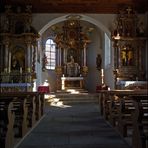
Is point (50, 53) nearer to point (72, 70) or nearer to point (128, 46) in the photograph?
point (72, 70)

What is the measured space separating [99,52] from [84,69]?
6.10 ft

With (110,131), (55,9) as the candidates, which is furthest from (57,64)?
(110,131)

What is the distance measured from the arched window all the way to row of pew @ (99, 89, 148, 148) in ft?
43.5

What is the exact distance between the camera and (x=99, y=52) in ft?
71.9

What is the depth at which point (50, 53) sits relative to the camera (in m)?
22.4

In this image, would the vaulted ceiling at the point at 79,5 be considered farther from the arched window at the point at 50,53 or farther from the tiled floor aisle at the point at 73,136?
the tiled floor aisle at the point at 73,136

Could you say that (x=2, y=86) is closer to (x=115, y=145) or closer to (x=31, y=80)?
(x=31, y=80)

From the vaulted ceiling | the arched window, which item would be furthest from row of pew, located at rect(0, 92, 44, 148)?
the arched window

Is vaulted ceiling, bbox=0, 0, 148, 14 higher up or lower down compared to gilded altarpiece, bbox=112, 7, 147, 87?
higher up

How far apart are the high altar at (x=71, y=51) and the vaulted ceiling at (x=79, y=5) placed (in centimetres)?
533

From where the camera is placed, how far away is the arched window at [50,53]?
22.2 meters

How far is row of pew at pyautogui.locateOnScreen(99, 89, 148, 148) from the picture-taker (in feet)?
15.1

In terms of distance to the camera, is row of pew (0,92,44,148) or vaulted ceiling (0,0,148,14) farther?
vaulted ceiling (0,0,148,14)

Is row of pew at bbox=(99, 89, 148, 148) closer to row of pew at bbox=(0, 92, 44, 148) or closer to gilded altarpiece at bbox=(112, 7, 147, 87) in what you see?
row of pew at bbox=(0, 92, 44, 148)
